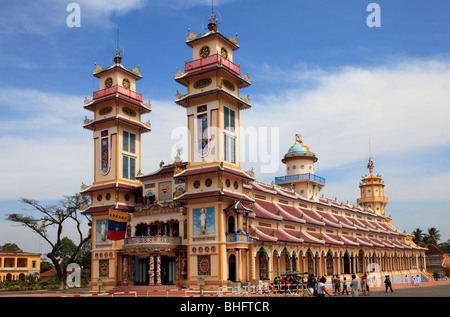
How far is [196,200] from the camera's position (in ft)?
145

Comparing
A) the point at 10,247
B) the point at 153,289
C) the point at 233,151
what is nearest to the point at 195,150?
the point at 233,151

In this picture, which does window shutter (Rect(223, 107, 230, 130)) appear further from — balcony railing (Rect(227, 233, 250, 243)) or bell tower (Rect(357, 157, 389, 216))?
bell tower (Rect(357, 157, 389, 216))

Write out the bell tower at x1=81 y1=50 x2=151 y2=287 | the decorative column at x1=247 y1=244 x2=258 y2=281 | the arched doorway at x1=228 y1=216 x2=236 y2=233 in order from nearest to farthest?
the arched doorway at x1=228 y1=216 x2=236 y2=233 → the decorative column at x1=247 y1=244 x2=258 y2=281 → the bell tower at x1=81 y1=50 x2=151 y2=287

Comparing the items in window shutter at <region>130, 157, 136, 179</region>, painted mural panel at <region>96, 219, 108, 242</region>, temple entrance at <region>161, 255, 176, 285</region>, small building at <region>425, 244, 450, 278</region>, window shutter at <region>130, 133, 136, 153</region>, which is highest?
window shutter at <region>130, 133, 136, 153</region>

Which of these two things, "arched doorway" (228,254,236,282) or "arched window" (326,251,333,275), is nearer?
"arched doorway" (228,254,236,282)

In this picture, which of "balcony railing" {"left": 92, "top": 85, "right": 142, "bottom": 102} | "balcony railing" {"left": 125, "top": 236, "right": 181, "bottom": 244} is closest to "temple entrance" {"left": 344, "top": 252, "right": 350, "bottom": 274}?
"balcony railing" {"left": 125, "top": 236, "right": 181, "bottom": 244}

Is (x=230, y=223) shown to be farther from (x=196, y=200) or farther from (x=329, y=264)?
(x=329, y=264)

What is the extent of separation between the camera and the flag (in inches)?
1747

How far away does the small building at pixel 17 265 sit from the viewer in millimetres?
93438

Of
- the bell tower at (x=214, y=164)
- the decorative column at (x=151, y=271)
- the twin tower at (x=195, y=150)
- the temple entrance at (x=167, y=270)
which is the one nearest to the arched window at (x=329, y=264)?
the twin tower at (x=195, y=150)

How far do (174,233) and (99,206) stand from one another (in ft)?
31.6

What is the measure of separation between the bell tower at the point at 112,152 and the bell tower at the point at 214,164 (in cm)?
887

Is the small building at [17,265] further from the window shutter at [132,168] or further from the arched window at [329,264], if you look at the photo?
the arched window at [329,264]

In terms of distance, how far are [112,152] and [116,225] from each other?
1013cm
